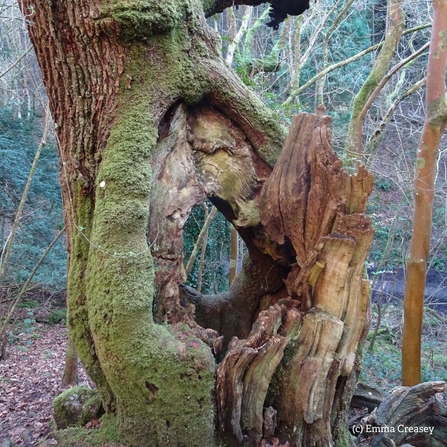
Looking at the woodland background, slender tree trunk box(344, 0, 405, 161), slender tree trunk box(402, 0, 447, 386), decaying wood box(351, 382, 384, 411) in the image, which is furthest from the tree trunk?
the woodland background

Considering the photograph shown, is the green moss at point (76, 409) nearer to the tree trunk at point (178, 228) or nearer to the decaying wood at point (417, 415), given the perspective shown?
the tree trunk at point (178, 228)

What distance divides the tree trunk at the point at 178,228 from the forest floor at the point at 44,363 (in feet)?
5.39

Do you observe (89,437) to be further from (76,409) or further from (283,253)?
(283,253)

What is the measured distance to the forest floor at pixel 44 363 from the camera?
4.16m

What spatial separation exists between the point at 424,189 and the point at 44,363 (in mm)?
6726

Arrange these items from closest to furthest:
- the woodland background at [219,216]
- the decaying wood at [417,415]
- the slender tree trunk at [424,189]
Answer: the decaying wood at [417,415], the slender tree trunk at [424,189], the woodland background at [219,216]

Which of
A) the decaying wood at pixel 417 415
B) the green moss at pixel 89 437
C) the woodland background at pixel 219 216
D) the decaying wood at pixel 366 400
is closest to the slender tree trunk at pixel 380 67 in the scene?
the woodland background at pixel 219 216

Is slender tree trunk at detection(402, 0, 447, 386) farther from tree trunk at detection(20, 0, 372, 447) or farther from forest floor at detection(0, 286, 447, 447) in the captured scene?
tree trunk at detection(20, 0, 372, 447)

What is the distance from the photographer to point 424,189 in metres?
5.29

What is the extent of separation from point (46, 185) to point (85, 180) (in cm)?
741

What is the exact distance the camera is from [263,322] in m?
2.46

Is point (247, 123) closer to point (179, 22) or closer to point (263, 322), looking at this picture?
point (179, 22)

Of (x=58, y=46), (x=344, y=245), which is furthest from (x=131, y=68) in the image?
(x=344, y=245)

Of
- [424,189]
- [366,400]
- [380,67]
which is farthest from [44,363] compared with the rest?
[380,67]
